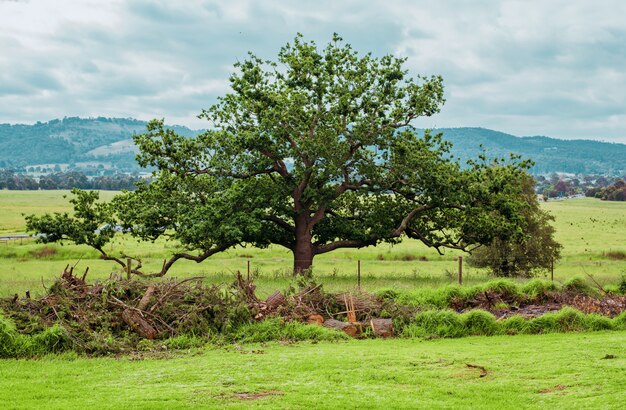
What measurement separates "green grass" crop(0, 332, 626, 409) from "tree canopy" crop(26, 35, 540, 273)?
18206 millimetres

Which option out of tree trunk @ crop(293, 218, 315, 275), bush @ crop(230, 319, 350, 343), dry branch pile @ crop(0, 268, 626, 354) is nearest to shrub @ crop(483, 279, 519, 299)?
dry branch pile @ crop(0, 268, 626, 354)

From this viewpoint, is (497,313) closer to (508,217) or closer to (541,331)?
(541,331)

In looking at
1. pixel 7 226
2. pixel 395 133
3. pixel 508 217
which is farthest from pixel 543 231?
pixel 7 226

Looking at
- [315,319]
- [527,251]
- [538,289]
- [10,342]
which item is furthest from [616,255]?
[10,342]

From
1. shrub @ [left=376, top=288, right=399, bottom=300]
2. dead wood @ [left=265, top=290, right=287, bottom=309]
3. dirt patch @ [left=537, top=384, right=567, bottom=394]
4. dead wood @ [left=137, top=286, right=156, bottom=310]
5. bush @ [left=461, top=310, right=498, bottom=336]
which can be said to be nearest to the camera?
dirt patch @ [left=537, top=384, right=567, bottom=394]

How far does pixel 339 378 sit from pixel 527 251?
89.1ft

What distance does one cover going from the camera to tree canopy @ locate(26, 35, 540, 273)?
1366 inches

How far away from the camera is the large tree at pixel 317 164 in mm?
34656

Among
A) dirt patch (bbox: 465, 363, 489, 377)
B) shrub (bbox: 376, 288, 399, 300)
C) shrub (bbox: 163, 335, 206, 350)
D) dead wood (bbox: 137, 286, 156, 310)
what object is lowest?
shrub (bbox: 163, 335, 206, 350)

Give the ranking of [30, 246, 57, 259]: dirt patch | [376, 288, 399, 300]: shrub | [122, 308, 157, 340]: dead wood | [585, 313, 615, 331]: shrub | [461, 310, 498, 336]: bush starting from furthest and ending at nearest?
[30, 246, 57, 259]: dirt patch, [376, 288, 399, 300]: shrub, [585, 313, 615, 331]: shrub, [461, 310, 498, 336]: bush, [122, 308, 157, 340]: dead wood

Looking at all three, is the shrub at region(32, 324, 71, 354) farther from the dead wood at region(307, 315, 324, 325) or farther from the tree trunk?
the tree trunk

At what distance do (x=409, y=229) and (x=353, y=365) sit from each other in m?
24.3

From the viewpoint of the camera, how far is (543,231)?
37.9 m

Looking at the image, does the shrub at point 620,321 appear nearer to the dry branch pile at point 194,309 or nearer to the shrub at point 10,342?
the dry branch pile at point 194,309
